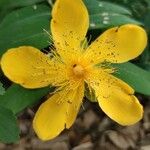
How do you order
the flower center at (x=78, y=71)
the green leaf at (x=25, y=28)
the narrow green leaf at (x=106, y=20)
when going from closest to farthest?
the flower center at (x=78, y=71), the green leaf at (x=25, y=28), the narrow green leaf at (x=106, y=20)

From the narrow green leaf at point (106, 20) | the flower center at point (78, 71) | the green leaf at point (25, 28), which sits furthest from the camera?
the narrow green leaf at point (106, 20)

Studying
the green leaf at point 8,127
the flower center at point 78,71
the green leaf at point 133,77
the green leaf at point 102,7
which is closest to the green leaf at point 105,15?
the green leaf at point 102,7

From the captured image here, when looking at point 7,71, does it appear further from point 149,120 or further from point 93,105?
point 149,120

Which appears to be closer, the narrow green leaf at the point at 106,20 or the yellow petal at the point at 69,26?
the yellow petal at the point at 69,26

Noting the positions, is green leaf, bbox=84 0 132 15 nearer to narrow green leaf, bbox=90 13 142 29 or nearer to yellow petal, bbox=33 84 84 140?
narrow green leaf, bbox=90 13 142 29

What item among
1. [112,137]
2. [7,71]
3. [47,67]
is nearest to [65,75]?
[47,67]

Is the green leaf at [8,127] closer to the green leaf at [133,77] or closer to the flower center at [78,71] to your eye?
the flower center at [78,71]

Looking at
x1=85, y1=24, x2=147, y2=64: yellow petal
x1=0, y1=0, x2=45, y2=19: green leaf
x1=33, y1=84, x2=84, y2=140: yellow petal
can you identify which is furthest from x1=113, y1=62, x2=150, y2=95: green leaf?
x1=0, y1=0, x2=45, y2=19: green leaf
